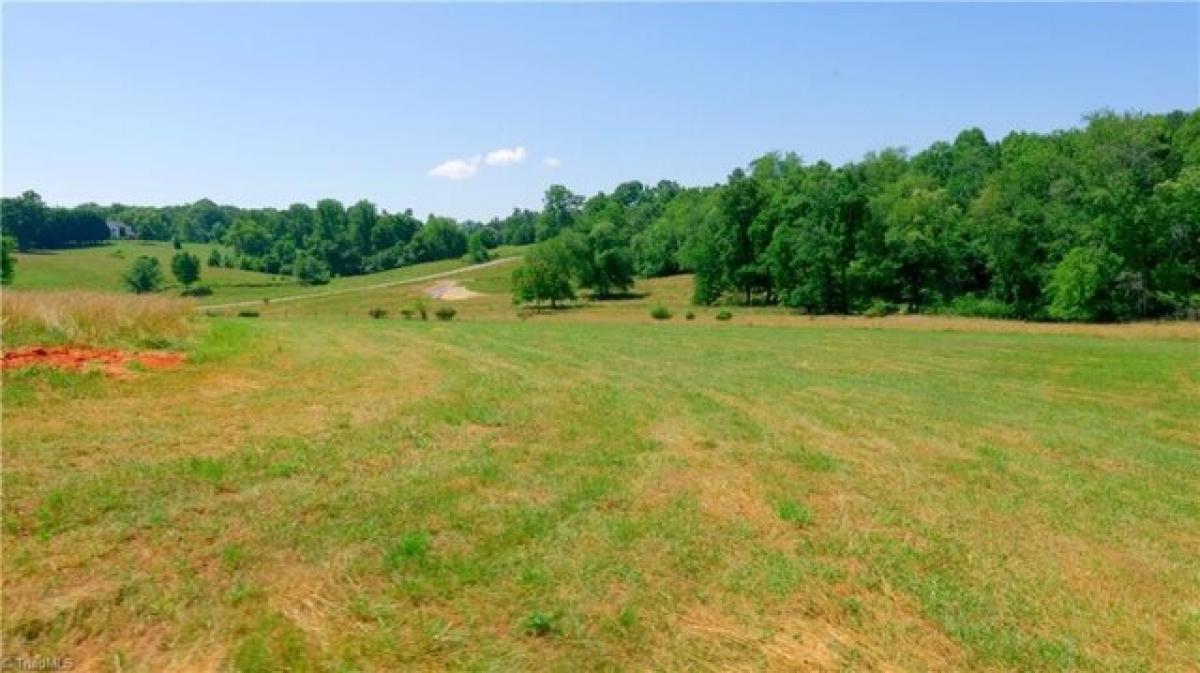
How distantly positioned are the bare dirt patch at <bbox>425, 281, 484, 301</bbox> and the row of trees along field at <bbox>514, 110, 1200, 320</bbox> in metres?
15.6

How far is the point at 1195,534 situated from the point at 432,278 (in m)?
120

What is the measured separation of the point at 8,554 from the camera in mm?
6027

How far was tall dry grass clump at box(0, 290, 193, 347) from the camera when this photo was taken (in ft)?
55.8

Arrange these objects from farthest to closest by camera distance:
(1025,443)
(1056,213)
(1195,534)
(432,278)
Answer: (432,278) → (1056,213) → (1025,443) → (1195,534)

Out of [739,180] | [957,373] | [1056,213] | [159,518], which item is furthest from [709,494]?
[739,180]

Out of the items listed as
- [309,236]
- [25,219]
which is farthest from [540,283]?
[25,219]

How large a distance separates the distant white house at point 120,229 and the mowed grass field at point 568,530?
7581 inches

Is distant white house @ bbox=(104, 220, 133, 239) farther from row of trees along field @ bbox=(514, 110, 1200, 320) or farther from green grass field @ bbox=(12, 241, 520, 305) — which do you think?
row of trees along field @ bbox=(514, 110, 1200, 320)

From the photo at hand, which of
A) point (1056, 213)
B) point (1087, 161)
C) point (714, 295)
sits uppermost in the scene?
point (1087, 161)

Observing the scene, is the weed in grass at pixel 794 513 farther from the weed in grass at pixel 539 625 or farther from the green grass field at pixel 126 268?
the green grass field at pixel 126 268

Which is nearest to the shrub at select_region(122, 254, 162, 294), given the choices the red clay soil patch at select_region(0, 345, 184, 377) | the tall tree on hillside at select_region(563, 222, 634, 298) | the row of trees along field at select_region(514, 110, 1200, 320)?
the row of trees along field at select_region(514, 110, 1200, 320)

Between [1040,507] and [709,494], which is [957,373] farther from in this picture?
[709,494]

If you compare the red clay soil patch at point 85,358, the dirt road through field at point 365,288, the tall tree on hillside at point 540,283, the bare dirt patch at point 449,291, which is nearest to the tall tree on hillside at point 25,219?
the dirt road through field at point 365,288

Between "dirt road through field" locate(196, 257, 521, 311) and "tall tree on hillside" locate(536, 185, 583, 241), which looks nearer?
"dirt road through field" locate(196, 257, 521, 311)
